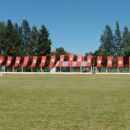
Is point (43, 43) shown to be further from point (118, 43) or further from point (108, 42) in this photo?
point (118, 43)

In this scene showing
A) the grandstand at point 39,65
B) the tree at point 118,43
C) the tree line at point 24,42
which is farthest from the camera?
the tree at point 118,43

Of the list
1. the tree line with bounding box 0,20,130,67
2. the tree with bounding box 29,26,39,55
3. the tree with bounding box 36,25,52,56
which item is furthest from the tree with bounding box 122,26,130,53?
the tree with bounding box 29,26,39,55

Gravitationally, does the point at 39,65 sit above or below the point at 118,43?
below

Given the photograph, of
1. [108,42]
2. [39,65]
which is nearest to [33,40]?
[39,65]

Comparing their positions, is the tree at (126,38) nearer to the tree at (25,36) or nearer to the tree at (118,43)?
the tree at (118,43)

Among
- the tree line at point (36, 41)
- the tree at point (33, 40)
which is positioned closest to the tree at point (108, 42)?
the tree line at point (36, 41)

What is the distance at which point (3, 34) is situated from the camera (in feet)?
360

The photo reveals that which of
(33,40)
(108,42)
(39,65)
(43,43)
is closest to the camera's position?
(39,65)

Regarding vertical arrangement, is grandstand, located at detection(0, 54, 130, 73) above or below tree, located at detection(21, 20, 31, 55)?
below

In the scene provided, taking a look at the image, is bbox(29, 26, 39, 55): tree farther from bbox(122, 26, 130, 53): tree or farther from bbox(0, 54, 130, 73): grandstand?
bbox(122, 26, 130, 53): tree

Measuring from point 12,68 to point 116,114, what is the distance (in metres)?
91.6

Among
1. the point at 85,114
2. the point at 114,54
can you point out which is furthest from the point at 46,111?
the point at 114,54

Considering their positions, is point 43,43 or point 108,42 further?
point 108,42

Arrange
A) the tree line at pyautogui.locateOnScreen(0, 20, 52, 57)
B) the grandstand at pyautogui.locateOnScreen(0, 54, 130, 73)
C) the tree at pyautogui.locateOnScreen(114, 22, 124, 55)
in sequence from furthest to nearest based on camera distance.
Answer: the tree at pyautogui.locateOnScreen(114, 22, 124, 55) → the tree line at pyautogui.locateOnScreen(0, 20, 52, 57) → the grandstand at pyautogui.locateOnScreen(0, 54, 130, 73)
